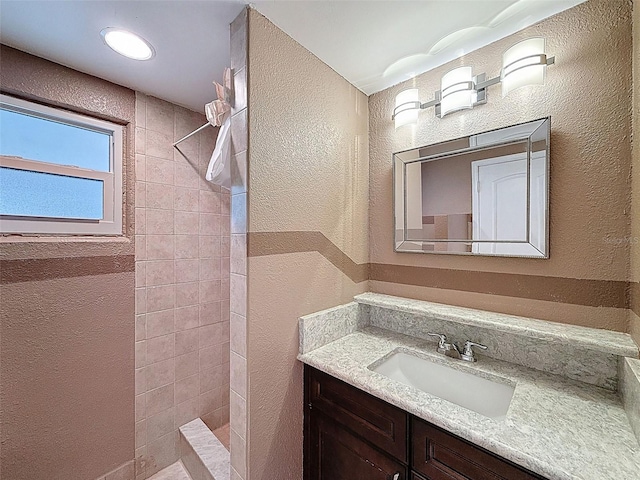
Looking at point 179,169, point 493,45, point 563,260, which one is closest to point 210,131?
point 179,169

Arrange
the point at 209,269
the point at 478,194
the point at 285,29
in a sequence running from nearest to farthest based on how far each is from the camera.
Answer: the point at 285,29, the point at 478,194, the point at 209,269

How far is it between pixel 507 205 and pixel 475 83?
0.58 metres

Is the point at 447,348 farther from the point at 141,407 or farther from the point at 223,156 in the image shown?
the point at 141,407

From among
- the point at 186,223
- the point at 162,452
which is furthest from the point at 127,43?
the point at 162,452

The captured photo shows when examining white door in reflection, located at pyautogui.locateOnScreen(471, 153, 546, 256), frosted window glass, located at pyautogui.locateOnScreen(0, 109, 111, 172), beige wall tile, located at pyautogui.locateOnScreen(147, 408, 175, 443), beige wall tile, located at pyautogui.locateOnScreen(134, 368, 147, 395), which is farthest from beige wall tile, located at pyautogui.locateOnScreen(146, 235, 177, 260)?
white door in reflection, located at pyautogui.locateOnScreen(471, 153, 546, 256)

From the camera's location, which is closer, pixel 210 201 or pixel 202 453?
pixel 202 453

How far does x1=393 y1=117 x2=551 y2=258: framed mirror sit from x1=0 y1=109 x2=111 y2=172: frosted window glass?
5.65 ft

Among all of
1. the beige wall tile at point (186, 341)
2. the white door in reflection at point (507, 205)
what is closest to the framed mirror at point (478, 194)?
the white door in reflection at point (507, 205)

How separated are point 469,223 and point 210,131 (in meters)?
1.81

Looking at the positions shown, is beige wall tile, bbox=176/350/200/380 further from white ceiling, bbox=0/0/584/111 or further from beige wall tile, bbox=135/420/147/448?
white ceiling, bbox=0/0/584/111

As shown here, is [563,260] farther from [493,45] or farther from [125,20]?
[125,20]

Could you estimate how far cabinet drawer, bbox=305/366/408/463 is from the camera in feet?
3.12

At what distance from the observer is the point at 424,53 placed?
51.2 inches

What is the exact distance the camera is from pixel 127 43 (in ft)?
4.03
